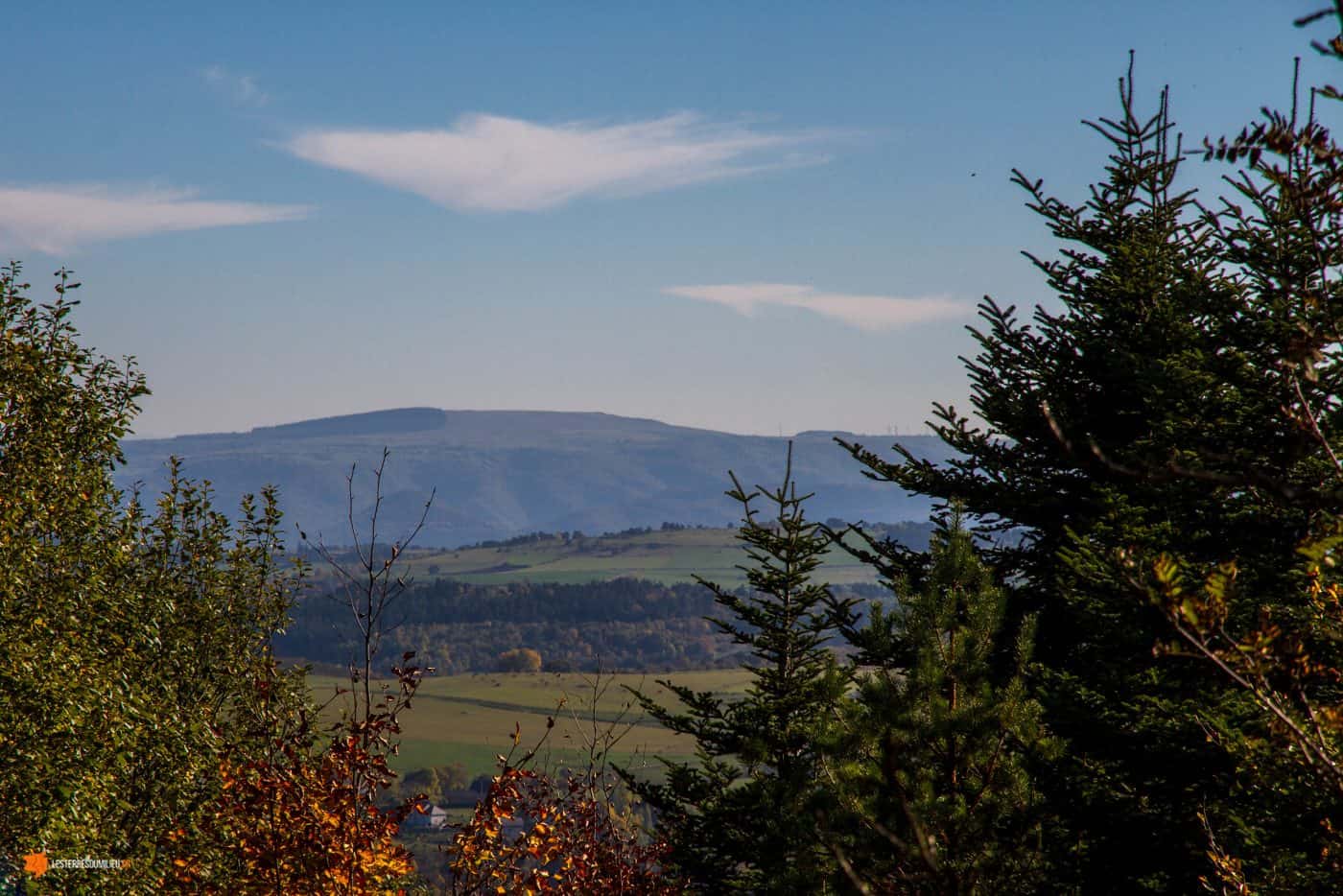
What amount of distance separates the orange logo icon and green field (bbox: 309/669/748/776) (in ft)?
273

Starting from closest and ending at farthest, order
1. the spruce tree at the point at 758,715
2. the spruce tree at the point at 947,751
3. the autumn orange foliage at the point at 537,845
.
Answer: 1. the spruce tree at the point at 947,751
2. the autumn orange foliage at the point at 537,845
3. the spruce tree at the point at 758,715

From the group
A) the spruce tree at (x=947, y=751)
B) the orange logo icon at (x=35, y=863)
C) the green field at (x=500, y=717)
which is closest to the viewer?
the spruce tree at (x=947, y=751)

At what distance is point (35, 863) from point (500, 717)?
4726 inches

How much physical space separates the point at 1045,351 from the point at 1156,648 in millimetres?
14449

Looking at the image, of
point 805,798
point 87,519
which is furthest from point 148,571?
point 805,798

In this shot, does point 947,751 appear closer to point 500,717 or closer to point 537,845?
point 537,845

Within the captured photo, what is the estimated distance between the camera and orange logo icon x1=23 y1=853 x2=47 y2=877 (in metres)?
13.5

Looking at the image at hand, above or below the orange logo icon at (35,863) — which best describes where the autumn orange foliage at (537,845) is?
above

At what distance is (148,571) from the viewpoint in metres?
23.2

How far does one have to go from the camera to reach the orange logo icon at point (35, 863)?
44.2 ft

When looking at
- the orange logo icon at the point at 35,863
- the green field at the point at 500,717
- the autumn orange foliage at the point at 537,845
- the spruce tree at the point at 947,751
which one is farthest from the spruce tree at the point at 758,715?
the green field at the point at 500,717

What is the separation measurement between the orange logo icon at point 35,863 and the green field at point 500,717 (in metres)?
83.4

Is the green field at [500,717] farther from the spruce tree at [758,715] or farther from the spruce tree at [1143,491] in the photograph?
the spruce tree at [1143,491]

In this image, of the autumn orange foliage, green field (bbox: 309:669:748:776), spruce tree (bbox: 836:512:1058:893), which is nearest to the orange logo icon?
the autumn orange foliage
